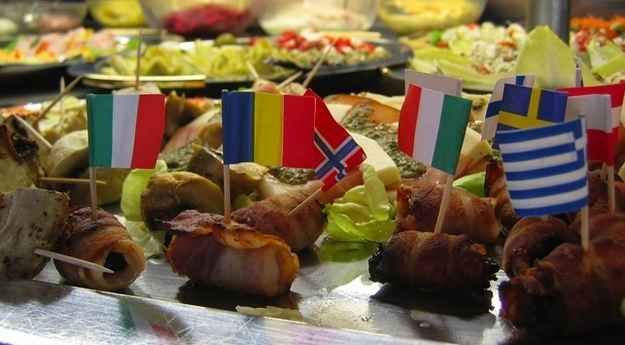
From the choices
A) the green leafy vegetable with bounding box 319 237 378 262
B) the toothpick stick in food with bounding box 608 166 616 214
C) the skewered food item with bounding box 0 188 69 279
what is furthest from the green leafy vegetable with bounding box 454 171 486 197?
the skewered food item with bounding box 0 188 69 279

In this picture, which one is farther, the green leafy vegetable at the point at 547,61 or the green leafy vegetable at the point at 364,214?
the green leafy vegetable at the point at 547,61

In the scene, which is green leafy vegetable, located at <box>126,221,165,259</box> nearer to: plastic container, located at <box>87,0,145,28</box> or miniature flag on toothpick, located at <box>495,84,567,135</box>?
miniature flag on toothpick, located at <box>495,84,567,135</box>

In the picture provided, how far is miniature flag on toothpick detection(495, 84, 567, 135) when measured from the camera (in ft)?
5.33

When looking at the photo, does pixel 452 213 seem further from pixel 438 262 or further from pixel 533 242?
pixel 533 242

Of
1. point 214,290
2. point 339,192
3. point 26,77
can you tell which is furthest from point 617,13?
point 214,290

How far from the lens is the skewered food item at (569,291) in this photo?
59.1 inches

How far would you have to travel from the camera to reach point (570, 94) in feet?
6.00

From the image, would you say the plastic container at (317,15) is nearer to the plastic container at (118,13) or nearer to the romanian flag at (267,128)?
the plastic container at (118,13)

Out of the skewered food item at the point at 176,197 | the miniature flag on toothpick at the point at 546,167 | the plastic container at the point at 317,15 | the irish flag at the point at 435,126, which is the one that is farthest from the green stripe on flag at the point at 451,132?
the plastic container at the point at 317,15

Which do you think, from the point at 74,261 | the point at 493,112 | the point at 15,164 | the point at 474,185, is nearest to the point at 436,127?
the point at 493,112

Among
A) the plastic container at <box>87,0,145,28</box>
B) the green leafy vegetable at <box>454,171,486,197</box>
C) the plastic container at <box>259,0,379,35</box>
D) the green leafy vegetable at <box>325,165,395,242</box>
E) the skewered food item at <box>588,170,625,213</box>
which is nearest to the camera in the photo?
the skewered food item at <box>588,170,625,213</box>

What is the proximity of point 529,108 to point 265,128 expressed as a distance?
1.72 ft

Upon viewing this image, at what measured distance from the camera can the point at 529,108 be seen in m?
1.68

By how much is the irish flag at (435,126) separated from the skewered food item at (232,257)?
34 cm
